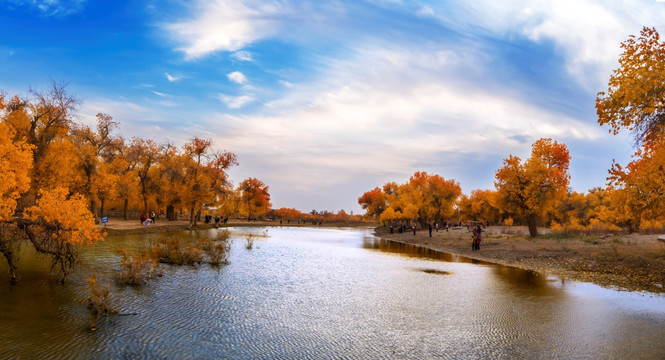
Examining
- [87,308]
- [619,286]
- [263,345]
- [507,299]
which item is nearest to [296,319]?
[263,345]

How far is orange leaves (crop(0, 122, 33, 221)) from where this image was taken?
14.3m

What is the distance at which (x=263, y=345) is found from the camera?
9.84 metres

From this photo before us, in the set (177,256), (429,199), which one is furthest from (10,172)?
(429,199)

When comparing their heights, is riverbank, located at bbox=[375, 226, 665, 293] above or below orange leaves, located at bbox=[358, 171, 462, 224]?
below

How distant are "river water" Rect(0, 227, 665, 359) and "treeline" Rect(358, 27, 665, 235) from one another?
4877 mm

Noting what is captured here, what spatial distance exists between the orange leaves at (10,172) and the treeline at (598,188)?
2474 cm

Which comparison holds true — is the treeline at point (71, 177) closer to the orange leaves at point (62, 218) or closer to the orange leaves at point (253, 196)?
the orange leaves at point (62, 218)

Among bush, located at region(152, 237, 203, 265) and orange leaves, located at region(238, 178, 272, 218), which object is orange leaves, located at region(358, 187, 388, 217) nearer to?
Result: orange leaves, located at region(238, 178, 272, 218)

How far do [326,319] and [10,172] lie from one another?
1411cm

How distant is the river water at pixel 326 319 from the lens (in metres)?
9.42

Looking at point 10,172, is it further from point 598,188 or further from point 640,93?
point 598,188

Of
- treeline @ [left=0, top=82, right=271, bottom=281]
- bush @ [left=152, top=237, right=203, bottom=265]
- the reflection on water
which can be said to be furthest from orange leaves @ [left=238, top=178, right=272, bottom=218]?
bush @ [left=152, top=237, right=203, bottom=265]

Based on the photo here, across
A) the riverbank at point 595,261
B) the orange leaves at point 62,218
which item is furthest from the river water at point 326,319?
the riverbank at point 595,261

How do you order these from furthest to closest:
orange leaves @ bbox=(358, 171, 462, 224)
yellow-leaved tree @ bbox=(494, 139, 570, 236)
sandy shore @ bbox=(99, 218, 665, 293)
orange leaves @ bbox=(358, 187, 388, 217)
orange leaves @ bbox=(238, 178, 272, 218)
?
orange leaves @ bbox=(358, 187, 388, 217), orange leaves @ bbox=(238, 178, 272, 218), orange leaves @ bbox=(358, 171, 462, 224), yellow-leaved tree @ bbox=(494, 139, 570, 236), sandy shore @ bbox=(99, 218, 665, 293)
